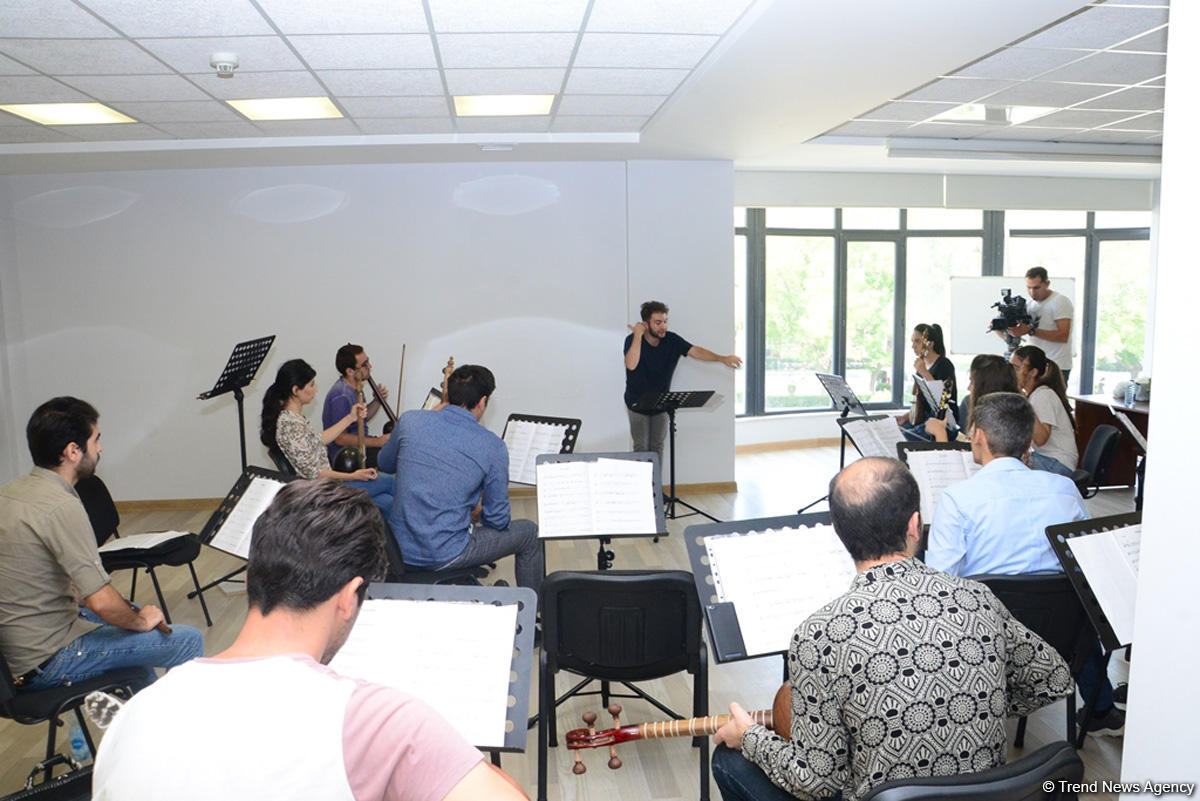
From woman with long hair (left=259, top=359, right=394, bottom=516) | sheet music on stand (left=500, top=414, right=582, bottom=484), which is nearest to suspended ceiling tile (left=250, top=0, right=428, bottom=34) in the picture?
woman with long hair (left=259, top=359, right=394, bottom=516)

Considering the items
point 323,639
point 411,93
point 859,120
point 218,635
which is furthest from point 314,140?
point 323,639

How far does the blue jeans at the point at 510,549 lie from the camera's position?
378 cm

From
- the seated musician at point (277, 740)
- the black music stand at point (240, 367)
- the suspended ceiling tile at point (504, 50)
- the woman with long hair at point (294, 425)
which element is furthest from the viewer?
the black music stand at point (240, 367)

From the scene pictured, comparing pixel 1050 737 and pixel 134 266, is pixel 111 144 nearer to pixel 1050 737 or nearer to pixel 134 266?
pixel 134 266

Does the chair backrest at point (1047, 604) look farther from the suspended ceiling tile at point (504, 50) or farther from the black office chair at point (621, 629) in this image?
the suspended ceiling tile at point (504, 50)

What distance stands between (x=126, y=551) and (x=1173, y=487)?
12.9 ft

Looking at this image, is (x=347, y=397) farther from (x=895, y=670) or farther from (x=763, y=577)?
(x=895, y=670)

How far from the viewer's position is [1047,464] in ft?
14.9

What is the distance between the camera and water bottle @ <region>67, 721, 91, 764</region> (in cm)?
294

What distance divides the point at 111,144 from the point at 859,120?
15.8 feet

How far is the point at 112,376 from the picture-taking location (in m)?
6.65

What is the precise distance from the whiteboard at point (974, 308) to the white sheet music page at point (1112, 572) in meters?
6.89

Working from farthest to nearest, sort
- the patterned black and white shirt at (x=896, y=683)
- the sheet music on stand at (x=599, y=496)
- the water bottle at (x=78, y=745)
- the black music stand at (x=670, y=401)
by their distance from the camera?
the black music stand at (x=670, y=401) < the sheet music on stand at (x=599, y=496) < the water bottle at (x=78, y=745) < the patterned black and white shirt at (x=896, y=683)

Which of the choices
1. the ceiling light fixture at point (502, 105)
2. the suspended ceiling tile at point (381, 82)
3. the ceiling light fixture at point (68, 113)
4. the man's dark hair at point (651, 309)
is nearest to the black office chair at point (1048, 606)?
the suspended ceiling tile at point (381, 82)
